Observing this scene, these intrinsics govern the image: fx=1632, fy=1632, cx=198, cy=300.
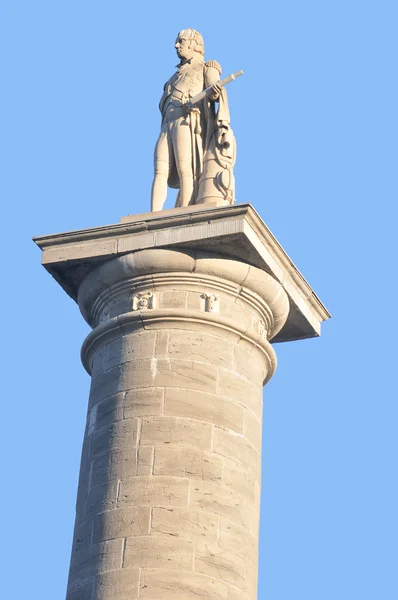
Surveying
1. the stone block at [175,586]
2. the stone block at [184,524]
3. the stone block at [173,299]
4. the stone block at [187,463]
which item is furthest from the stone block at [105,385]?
the stone block at [175,586]

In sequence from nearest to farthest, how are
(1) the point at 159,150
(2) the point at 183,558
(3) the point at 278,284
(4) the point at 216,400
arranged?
(2) the point at 183,558 < (4) the point at 216,400 < (3) the point at 278,284 < (1) the point at 159,150

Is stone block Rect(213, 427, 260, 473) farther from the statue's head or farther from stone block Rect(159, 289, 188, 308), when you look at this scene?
the statue's head

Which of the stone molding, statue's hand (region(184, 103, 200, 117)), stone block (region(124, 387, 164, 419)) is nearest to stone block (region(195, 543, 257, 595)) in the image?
stone block (region(124, 387, 164, 419))

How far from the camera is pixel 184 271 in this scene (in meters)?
15.5

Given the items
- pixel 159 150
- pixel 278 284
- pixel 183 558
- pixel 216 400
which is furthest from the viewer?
pixel 159 150

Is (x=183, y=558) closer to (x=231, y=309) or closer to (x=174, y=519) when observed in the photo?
(x=174, y=519)

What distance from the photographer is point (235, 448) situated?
14773 mm

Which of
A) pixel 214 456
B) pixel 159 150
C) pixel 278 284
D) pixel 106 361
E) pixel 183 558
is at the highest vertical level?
pixel 159 150

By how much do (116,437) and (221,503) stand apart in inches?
45.7

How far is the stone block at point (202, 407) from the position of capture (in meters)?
14.7

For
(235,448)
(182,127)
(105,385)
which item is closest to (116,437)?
(105,385)

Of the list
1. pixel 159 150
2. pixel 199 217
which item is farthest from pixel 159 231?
pixel 159 150

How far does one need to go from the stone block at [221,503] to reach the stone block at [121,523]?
1.47 ft

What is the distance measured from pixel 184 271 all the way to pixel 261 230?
0.83 metres
